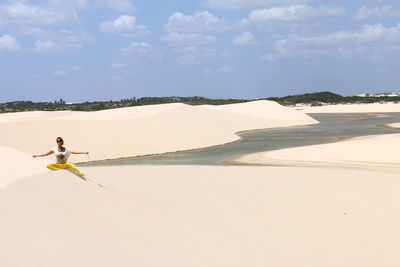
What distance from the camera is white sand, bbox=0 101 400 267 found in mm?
8883

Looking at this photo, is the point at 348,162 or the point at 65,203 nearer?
the point at 65,203

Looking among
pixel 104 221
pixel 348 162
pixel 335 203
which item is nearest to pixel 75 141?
pixel 348 162

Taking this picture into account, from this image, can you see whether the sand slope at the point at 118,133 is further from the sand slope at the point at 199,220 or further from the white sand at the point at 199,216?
the sand slope at the point at 199,220

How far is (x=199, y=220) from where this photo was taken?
1247cm

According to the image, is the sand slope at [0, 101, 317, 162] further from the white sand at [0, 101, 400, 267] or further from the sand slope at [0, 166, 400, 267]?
the sand slope at [0, 166, 400, 267]

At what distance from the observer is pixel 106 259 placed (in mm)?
8523

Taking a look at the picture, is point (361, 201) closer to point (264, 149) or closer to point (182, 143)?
point (264, 149)

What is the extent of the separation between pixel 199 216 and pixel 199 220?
38 cm

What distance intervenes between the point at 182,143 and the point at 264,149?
743cm

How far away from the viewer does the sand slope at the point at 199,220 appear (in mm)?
8812

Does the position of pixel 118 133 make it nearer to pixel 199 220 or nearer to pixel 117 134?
pixel 117 134

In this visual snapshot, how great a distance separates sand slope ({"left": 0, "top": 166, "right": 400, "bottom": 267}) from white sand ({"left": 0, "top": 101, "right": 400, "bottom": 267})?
3 cm

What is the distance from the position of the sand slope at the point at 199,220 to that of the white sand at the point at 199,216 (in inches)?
1.1

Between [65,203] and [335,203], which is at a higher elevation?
[65,203]
